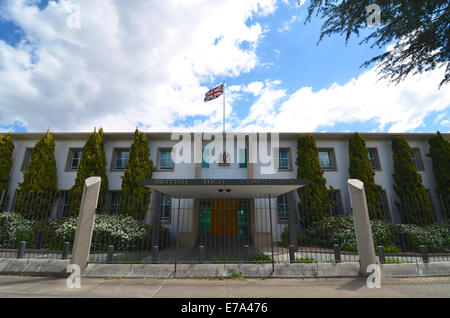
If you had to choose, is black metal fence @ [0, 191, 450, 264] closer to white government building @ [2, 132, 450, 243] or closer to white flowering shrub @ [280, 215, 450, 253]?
white flowering shrub @ [280, 215, 450, 253]

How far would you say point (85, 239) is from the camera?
6.42 metres

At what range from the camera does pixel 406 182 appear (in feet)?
47.1

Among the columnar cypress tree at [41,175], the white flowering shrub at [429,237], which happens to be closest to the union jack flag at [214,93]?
the columnar cypress tree at [41,175]

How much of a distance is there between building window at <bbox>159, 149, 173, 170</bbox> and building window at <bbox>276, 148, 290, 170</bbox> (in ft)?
27.3

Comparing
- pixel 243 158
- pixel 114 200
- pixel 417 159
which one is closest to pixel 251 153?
pixel 243 158

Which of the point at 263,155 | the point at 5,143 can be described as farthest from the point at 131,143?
the point at 263,155

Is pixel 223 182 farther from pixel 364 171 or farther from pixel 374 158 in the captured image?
pixel 374 158

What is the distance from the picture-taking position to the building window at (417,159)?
15.5m

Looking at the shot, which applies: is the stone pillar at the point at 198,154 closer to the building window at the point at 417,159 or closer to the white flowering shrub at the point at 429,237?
the white flowering shrub at the point at 429,237

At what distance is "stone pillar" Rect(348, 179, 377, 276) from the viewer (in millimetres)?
6184

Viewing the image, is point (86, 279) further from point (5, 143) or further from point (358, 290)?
point (5, 143)

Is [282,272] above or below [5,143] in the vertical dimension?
below

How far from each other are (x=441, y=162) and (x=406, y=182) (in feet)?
10.3
